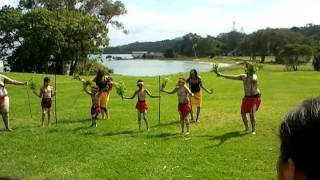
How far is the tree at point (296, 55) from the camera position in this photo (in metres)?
70.4

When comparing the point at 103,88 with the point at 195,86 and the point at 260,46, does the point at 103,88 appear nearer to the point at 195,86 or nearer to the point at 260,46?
the point at 195,86

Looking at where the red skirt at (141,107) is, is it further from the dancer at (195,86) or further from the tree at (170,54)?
the tree at (170,54)

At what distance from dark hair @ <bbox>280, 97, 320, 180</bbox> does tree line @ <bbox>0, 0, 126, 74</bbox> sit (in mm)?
51801

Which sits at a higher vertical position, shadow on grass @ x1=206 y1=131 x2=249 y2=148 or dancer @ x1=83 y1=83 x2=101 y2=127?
dancer @ x1=83 y1=83 x2=101 y2=127

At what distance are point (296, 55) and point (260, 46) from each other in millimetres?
32679

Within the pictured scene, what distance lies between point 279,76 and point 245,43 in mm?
64568

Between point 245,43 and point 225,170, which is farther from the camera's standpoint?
point 245,43

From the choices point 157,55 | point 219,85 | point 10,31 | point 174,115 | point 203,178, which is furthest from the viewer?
point 157,55

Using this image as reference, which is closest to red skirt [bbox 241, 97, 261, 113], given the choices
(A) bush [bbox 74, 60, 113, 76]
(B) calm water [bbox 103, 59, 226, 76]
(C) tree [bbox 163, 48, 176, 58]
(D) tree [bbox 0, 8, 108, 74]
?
(B) calm water [bbox 103, 59, 226, 76]

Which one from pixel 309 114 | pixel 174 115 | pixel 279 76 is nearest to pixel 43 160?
pixel 174 115

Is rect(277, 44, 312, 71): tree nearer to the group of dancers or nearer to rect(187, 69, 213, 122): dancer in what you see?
rect(187, 69, 213, 122): dancer

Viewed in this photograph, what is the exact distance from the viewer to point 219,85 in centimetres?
3625

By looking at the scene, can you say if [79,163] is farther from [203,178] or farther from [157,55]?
[157,55]

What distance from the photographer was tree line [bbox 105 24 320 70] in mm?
71312
